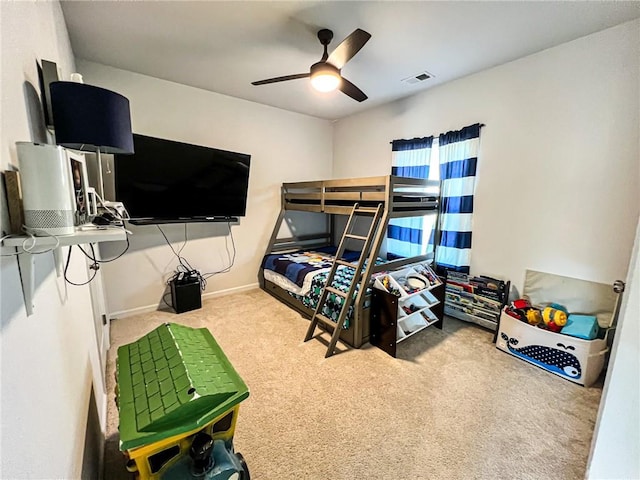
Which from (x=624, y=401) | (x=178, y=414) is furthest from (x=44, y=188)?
(x=624, y=401)

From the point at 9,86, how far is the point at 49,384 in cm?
85

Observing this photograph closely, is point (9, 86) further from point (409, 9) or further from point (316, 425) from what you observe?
point (409, 9)

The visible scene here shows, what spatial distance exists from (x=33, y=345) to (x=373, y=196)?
2351 mm

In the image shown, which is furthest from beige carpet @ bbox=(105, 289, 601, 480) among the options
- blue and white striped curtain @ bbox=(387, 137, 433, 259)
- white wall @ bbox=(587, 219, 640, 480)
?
blue and white striped curtain @ bbox=(387, 137, 433, 259)

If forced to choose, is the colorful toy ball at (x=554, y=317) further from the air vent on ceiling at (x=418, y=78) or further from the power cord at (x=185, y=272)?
the power cord at (x=185, y=272)

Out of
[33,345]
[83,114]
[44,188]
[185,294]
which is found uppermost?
[83,114]

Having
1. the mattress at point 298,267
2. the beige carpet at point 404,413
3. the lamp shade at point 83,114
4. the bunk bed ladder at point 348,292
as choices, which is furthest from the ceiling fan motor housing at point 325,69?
the beige carpet at point 404,413

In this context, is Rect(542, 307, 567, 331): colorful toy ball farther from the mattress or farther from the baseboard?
the baseboard

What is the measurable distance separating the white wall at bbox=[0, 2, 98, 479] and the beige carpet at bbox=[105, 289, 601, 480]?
76cm

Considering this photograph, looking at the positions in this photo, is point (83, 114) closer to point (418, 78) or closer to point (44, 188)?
point (44, 188)

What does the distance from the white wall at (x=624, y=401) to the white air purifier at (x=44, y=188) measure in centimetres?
194

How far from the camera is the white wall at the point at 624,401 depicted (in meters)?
1.07

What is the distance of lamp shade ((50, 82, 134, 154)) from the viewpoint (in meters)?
1.00

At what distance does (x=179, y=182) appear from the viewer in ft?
9.57
